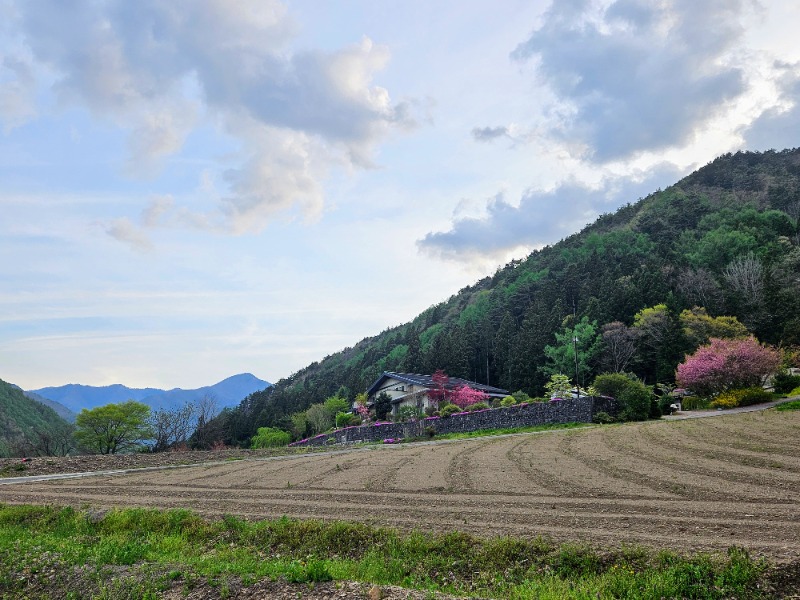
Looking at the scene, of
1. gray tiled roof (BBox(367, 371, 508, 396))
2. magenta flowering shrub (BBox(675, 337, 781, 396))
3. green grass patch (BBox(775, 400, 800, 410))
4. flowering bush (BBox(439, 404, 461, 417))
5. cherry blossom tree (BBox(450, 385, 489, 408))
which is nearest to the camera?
green grass patch (BBox(775, 400, 800, 410))

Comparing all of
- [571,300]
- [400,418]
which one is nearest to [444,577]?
[400,418]

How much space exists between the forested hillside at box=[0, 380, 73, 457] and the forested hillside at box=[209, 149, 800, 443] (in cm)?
1329

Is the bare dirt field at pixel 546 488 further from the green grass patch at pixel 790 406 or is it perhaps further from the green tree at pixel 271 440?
the green tree at pixel 271 440

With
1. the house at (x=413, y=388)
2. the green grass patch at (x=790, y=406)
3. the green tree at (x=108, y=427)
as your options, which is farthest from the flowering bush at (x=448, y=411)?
the green tree at (x=108, y=427)

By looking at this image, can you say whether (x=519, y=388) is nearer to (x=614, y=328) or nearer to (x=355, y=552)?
(x=614, y=328)

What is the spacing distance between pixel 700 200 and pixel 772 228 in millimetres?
31496

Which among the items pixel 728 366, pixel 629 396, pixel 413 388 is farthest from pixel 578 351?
pixel 629 396

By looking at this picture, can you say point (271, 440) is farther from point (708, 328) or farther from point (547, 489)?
point (547, 489)

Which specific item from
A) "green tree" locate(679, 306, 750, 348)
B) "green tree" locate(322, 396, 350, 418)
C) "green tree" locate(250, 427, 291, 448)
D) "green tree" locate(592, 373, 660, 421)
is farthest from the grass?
"green tree" locate(322, 396, 350, 418)

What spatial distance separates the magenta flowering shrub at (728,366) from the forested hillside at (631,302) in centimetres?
757

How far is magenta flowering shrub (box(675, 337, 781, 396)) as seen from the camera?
33.8m

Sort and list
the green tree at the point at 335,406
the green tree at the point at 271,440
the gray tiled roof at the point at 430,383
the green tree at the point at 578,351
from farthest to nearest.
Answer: the green tree at the point at 335,406 → the green tree at the point at 578,351 → the green tree at the point at 271,440 → the gray tiled roof at the point at 430,383

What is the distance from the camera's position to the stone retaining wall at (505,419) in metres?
31.4

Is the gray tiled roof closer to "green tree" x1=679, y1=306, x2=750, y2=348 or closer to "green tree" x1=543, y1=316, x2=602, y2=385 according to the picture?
"green tree" x1=543, y1=316, x2=602, y2=385
